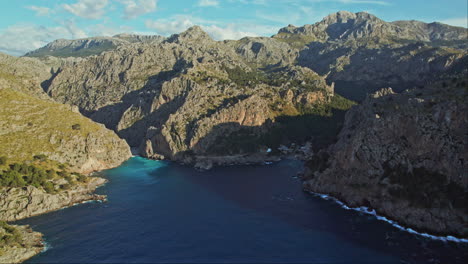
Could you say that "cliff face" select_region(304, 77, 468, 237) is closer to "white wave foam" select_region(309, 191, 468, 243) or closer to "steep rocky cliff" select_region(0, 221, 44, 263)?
"white wave foam" select_region(309, 191, 468, 243)

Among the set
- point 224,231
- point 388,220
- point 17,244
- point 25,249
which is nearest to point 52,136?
point 17,244

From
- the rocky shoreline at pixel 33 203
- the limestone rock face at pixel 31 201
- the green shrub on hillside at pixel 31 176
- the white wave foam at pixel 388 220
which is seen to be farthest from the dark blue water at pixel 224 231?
the green shrub on hillside at pixel 31 176

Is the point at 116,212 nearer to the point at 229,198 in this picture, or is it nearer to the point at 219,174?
the point at 229,198

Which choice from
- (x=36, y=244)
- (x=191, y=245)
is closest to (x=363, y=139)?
(x=191, y=245)

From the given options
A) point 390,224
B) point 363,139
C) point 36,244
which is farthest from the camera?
point 363,139

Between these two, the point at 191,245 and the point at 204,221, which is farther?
the point at 204,221

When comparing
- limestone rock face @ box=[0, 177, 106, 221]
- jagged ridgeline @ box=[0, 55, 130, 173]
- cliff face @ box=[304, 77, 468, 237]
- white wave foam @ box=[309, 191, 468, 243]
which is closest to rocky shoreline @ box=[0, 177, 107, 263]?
limestone rock face @ box=[0, 177, 106, 221]

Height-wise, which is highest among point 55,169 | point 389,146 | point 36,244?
point 389,146
